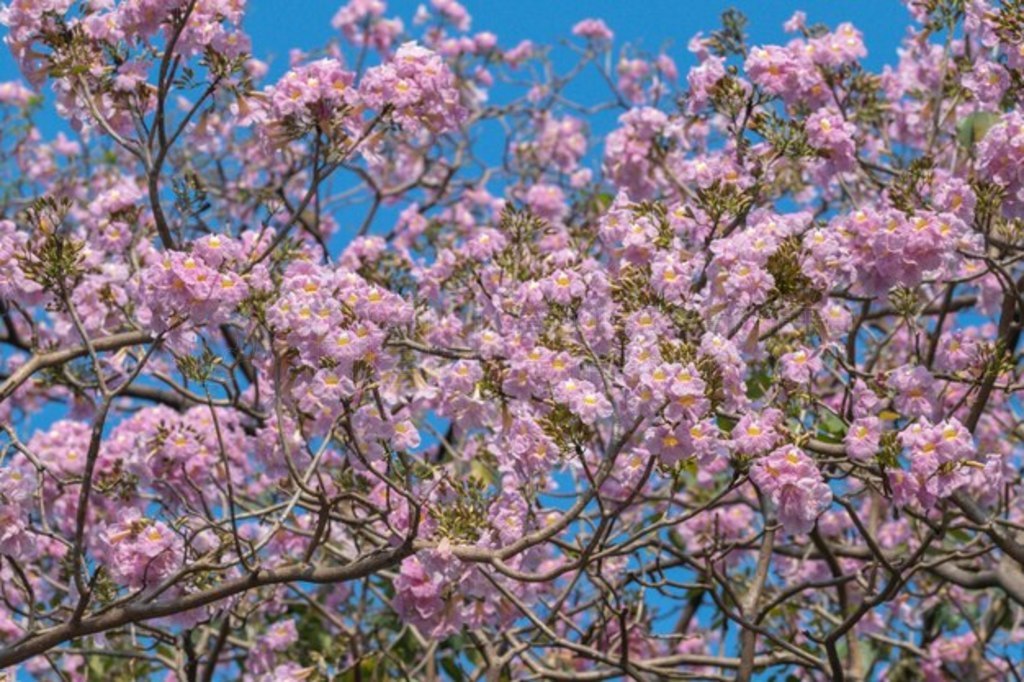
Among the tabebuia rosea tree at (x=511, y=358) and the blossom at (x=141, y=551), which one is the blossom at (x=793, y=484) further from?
the blossom at (x=141, y=551)

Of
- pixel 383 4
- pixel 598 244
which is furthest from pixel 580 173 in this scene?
pixel 598 244

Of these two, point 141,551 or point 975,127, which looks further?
point 975,127

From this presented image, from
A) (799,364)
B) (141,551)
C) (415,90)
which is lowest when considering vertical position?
(141,551)

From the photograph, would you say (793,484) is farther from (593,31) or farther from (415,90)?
(593,31)

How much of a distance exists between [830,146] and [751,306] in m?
1.09

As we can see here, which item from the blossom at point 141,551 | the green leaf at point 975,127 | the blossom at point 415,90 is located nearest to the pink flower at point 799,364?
the green leaf at point 975,127

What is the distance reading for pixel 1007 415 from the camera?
7.84 meters

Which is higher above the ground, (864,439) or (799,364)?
(799,364)

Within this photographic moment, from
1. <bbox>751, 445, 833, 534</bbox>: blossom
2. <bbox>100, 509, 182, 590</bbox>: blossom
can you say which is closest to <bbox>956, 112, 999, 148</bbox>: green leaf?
<bbox>751, 445, 833, 534</bbox>: blossom

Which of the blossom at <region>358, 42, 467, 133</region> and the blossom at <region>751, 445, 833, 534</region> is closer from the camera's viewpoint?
the blossom at <region>751, 445, 833, 534</region>

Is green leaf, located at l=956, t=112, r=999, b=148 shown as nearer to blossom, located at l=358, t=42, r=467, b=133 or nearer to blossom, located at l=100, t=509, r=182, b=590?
blossom, located at l=358, t=42, r=467, b=133

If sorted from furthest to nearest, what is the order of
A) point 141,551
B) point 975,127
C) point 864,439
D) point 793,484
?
point 975,127 → point 141,551 → point 864,439 → point 793,484

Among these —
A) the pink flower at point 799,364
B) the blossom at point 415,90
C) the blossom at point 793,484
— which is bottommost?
the blossom at point 793,484

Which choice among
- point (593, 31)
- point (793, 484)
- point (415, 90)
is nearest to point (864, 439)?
point (793, 484)
